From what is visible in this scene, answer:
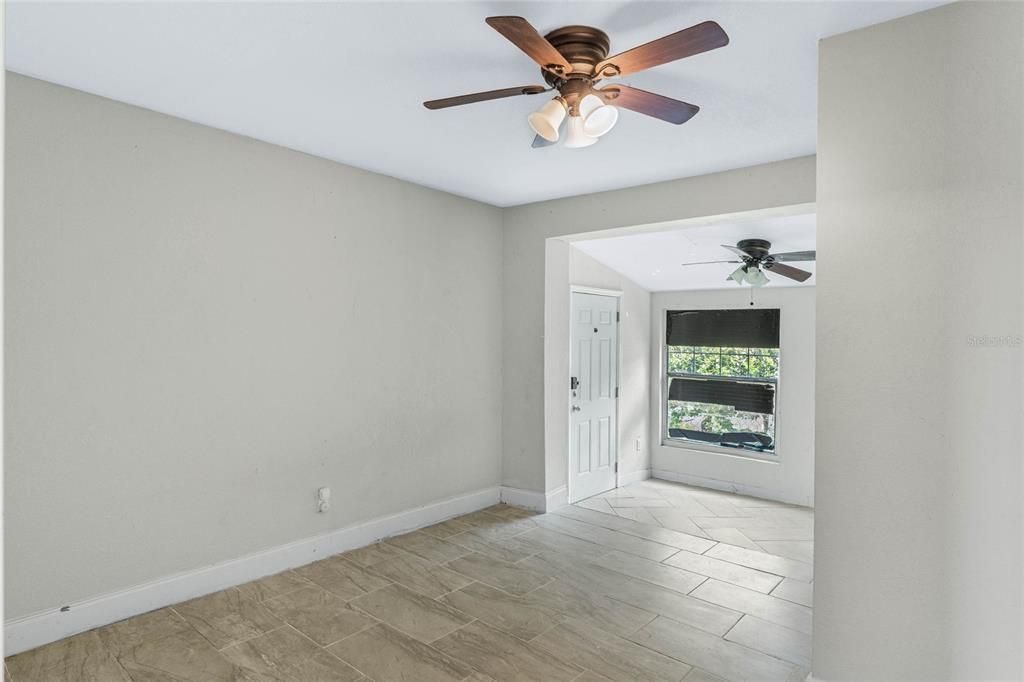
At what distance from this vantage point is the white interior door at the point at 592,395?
5.62 m

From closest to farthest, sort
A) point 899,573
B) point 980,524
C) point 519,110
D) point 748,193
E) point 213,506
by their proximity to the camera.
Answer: point 980,524, point 899,573, point 519,110, point 213,506, point 748,193

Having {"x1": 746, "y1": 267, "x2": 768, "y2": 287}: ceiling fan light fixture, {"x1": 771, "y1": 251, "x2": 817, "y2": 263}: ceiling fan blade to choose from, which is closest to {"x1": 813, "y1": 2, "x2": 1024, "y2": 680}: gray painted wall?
{"x1": 771, "y1": 251, "x2": 817, "y2": 263}: ceiling fan blade

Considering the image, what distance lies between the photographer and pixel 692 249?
5.45 meters

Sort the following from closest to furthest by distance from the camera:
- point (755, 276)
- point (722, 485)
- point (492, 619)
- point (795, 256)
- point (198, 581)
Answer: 1. point (492, 619)
2. point (198, 581)
3. point (795, 256)
4. point (755, 276)
5. point (722, 485)

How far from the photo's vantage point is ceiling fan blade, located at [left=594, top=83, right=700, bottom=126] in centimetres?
243

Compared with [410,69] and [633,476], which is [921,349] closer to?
[410,69]

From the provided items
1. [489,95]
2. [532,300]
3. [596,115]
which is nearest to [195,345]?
[489,95]

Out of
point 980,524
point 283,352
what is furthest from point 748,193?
point 283,352

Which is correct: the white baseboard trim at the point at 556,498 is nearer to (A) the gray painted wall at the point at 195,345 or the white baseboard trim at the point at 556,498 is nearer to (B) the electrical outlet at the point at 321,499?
(A) the gray painted wall at the point at 195,345

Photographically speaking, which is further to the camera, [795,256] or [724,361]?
[724,361]

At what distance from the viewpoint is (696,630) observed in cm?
319

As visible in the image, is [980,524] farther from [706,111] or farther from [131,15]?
[131,15]

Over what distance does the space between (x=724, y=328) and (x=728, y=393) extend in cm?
66

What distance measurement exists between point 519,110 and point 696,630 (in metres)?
2.72
